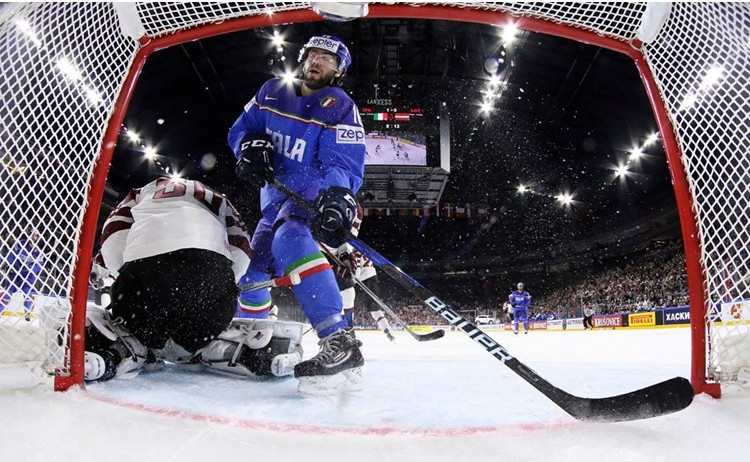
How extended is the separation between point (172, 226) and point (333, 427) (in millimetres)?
794

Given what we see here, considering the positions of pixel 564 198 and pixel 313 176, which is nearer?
pixel 313 176

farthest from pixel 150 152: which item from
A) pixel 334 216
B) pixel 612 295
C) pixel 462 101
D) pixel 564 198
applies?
pixel 612 295

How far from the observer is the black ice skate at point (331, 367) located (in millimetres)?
1360

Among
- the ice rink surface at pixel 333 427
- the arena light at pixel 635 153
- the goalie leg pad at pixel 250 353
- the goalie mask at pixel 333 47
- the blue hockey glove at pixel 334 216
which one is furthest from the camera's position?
the arena light at pixel 635 153

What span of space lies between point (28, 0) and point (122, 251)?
746mm

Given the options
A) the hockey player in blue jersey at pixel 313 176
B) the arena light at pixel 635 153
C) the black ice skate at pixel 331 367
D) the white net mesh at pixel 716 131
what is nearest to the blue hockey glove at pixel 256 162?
the hockey player in blue jersey at pixel 313 176

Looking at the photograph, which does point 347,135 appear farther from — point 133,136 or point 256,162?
point 133,136

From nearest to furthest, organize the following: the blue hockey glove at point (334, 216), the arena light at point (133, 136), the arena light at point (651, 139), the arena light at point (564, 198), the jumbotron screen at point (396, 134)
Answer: the blue hockey glove at point (334, 216) → the jumbotron screen at point (396, 134) → the arena light at point (133, 136) → the arena light at point (651, 139) → the arena light at point (564, 198)

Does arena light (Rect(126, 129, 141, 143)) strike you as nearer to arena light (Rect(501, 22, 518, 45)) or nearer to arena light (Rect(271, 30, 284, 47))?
arena light (Rect(271, 30, 284, 47))

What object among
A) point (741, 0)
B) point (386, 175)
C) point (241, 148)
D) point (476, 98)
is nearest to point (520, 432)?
point (741, 0)

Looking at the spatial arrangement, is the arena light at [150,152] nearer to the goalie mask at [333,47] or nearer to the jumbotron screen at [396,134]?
the jumbotron screen at [396,134]

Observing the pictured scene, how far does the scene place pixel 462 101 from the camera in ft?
37.5

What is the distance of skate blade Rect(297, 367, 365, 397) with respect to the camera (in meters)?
1.36

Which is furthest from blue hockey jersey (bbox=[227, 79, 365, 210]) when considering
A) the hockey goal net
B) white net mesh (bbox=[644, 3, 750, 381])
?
white net mesh (bbox=[644, 3, 750, 381])
